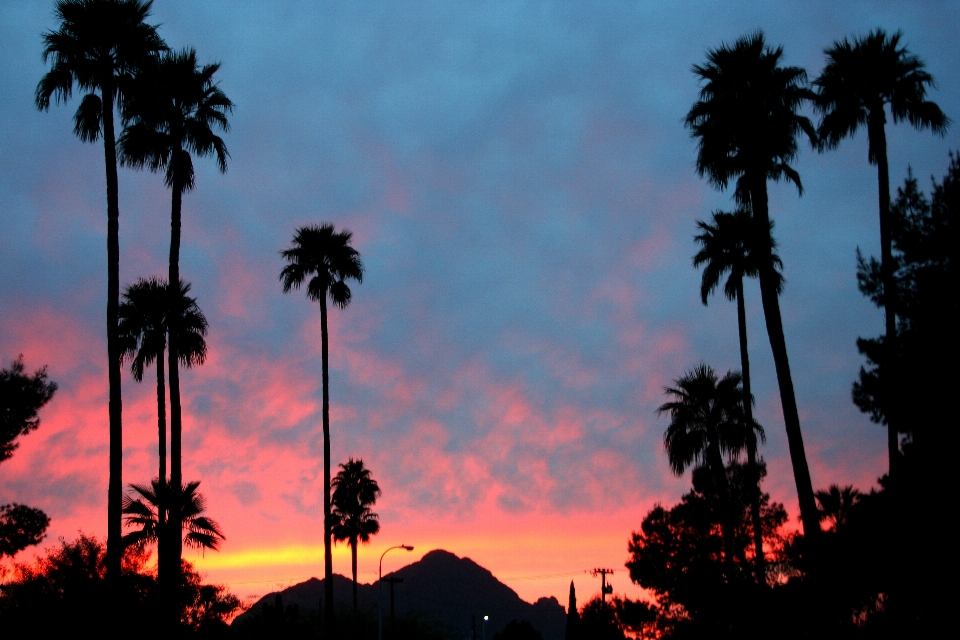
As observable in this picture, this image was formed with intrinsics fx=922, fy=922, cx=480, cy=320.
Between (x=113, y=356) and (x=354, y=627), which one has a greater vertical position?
(x=113, y=356)

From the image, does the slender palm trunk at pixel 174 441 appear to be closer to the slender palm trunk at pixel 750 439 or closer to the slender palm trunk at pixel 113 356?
the slender palm trunk at pixel 113 356

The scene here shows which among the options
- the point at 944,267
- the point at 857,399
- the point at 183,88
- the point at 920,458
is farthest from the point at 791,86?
the point at 183,88


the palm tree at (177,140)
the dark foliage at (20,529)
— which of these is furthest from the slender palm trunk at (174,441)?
the dark foliage at (20,529)

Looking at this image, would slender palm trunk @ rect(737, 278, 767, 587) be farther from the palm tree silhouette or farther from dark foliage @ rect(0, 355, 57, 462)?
dark foliage @ rect(0, 355, 57, 462)

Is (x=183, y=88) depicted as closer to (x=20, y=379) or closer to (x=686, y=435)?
(x=20, y=379)

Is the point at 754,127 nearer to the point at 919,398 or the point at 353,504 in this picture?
the point at 919,398

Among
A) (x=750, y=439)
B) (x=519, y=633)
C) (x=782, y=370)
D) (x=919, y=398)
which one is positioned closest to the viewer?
(x=919, y=398)

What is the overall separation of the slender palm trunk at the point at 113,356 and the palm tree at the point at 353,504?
40743mm

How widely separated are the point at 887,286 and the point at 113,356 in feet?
71.0

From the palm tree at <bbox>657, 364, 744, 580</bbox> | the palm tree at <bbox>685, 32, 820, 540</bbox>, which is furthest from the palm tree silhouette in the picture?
the palm tree at <bbox>685, 32, 820, 540</bbox>

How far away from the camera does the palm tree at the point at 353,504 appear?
65688 mm

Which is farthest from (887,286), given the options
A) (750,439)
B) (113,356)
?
(113,356)

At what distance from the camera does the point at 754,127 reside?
29.8 meters

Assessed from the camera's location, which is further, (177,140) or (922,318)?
(177,140)
